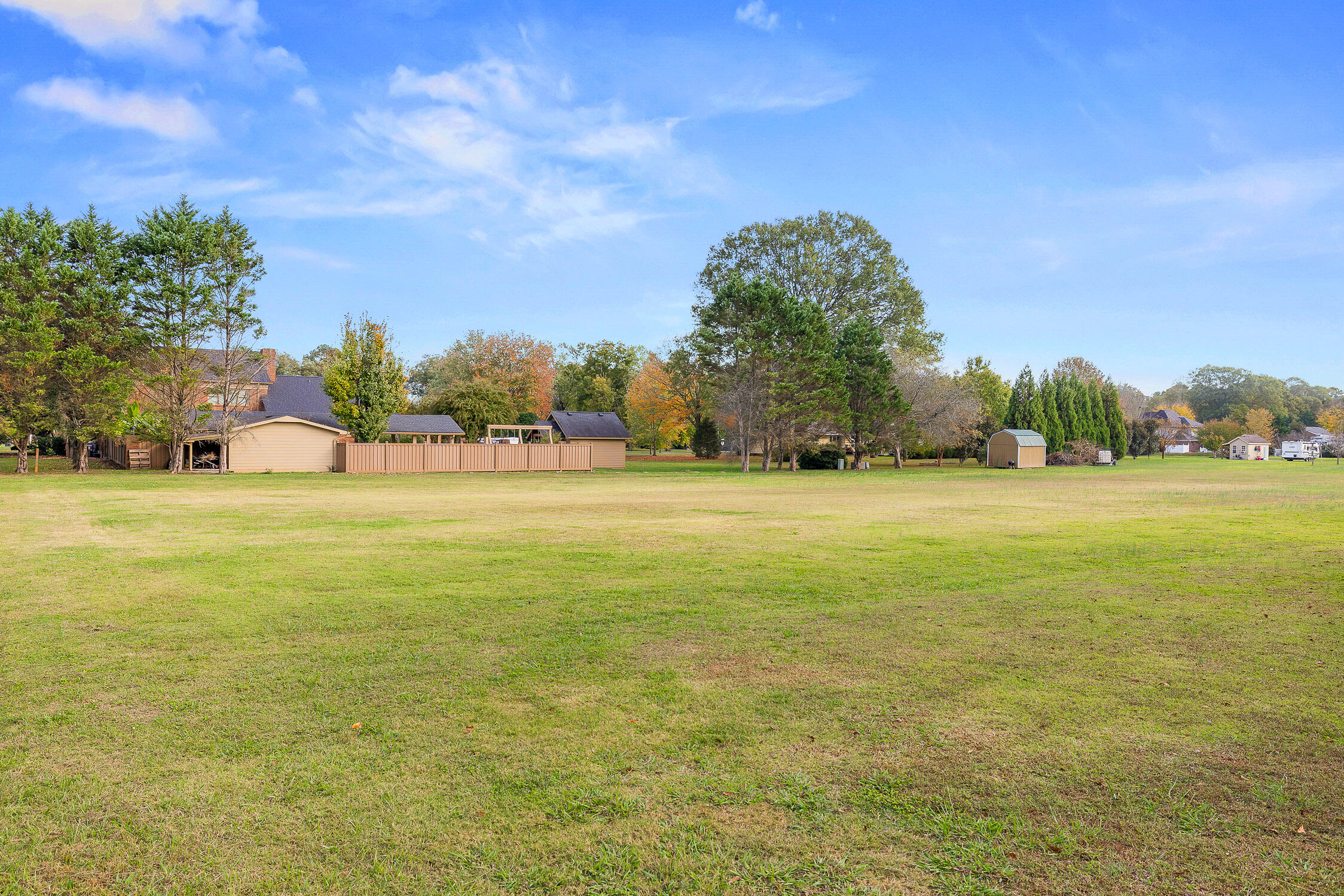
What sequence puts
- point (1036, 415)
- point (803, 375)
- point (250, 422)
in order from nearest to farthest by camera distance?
point (803, 375)
point (250, 422)
point (1036, 415)

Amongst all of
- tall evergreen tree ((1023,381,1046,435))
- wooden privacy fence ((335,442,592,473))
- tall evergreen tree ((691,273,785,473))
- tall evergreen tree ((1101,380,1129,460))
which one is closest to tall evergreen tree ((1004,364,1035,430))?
tall evergreen tree ((1023,381,1046,435))

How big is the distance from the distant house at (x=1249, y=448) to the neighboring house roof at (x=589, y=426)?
249 feet

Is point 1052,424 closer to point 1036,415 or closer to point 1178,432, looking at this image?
point 1036,415

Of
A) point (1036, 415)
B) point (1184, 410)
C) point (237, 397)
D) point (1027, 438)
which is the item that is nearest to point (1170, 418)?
point (1184, 410)

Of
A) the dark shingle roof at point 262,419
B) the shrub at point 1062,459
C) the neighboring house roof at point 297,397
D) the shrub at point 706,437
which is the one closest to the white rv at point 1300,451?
the shrub at point 1062,459

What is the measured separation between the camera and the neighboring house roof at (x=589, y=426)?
185 ft

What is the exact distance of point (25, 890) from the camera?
3.07 meters

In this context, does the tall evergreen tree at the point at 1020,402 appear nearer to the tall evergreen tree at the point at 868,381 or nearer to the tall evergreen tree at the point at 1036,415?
the tall evergreen tree at the point at 1036,415

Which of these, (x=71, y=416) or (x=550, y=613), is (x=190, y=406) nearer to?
(x=71, y=416)

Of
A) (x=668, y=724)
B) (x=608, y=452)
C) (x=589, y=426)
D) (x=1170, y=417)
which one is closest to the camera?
(x=668, y=724)

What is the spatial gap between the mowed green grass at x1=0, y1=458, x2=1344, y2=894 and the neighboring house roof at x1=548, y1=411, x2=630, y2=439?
4505cm

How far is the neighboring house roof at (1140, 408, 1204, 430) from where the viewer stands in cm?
11531

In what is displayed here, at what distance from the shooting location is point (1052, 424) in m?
64.8

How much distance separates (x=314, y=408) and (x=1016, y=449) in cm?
5208
